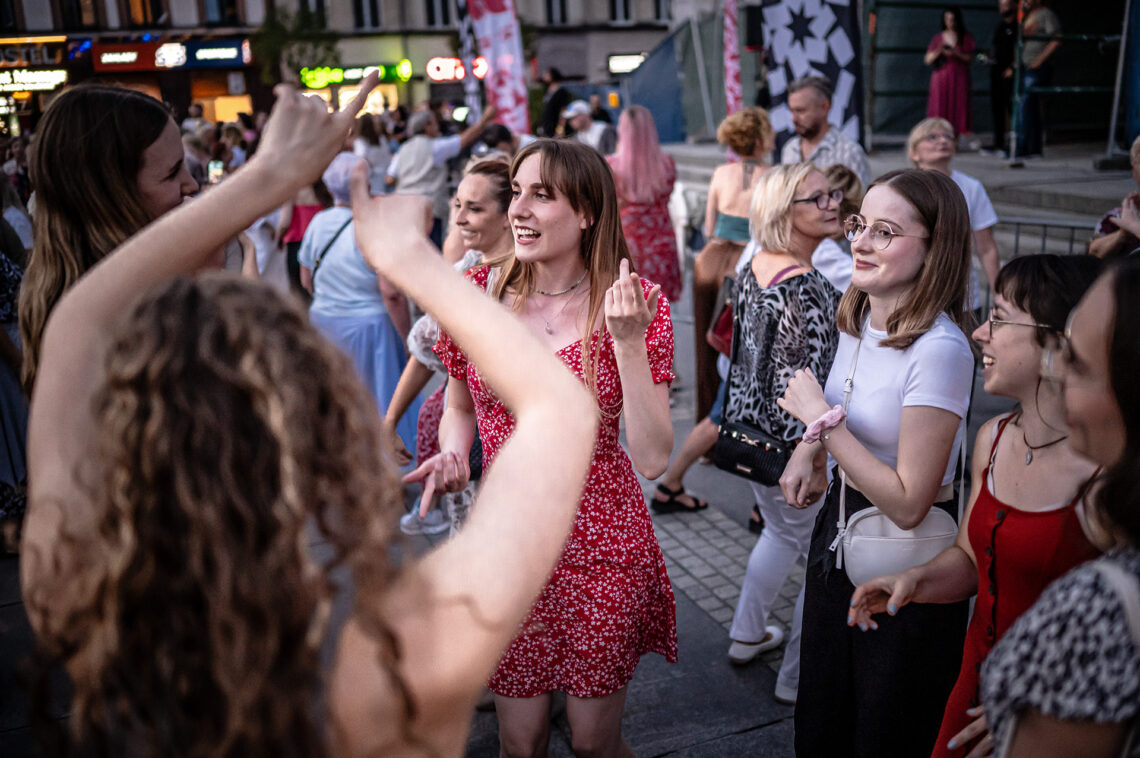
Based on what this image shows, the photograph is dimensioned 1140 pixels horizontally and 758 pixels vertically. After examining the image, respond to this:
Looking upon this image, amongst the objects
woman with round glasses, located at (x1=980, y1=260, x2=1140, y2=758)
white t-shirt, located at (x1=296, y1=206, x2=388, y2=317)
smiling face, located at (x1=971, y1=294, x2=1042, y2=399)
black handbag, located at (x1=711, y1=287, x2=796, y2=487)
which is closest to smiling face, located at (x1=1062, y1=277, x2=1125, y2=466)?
woman with round glasses, located at (x1=980, y1=260, x2=1140, y2=758)

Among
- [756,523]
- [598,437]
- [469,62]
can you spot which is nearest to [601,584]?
[598,437]

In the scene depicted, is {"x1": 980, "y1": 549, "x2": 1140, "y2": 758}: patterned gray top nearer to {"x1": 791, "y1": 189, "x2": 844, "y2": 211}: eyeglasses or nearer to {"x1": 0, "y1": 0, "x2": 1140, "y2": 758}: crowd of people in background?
{"x1": 0, "y1": 0, "x2": 1140, "y2": 758}: crowd of people in background

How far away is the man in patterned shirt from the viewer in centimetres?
571

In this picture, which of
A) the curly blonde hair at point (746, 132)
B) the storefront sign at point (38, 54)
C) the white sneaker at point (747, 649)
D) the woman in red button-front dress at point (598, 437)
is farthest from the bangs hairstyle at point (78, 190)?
the storefront sign at point (38, 54)

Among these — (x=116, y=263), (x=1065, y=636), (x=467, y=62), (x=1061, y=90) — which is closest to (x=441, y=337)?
(x=116, y=263)

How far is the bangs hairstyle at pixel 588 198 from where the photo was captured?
2654mm

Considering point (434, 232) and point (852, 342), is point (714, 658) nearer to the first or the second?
point (852, 342)

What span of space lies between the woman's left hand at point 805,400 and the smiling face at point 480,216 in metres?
1.68

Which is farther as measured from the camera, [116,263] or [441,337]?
[441,337]

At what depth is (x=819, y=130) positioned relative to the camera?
19.1ft

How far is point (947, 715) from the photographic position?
210cm

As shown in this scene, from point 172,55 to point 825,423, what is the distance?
42901 millimetres

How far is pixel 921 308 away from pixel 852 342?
282 millimetres

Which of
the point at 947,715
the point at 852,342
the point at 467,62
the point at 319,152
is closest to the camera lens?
the point at 319,152
